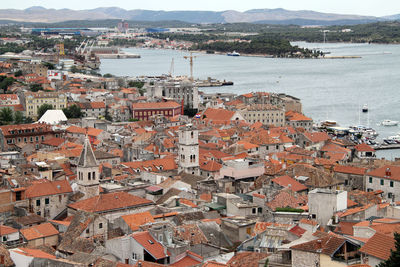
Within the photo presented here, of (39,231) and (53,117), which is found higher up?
(39,231)

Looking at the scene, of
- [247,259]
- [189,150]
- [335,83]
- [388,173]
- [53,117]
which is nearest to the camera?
[247,259]

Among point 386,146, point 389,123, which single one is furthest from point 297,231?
point 389,123

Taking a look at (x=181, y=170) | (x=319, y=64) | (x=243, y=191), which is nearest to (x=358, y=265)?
(x=243, y=191)

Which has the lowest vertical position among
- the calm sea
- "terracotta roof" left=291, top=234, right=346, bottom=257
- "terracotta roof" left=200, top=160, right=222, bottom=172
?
the calm sea

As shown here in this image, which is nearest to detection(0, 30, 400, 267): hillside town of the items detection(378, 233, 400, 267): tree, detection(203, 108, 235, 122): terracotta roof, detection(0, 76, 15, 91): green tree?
detection(378, 233, 400, 267): tree

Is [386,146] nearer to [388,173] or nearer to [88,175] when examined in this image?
[388,173]

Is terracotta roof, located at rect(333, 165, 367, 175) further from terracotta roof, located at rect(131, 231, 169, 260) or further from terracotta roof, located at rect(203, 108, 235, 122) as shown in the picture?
terracotta roof, located at rect(203, 108, 235, 122)
